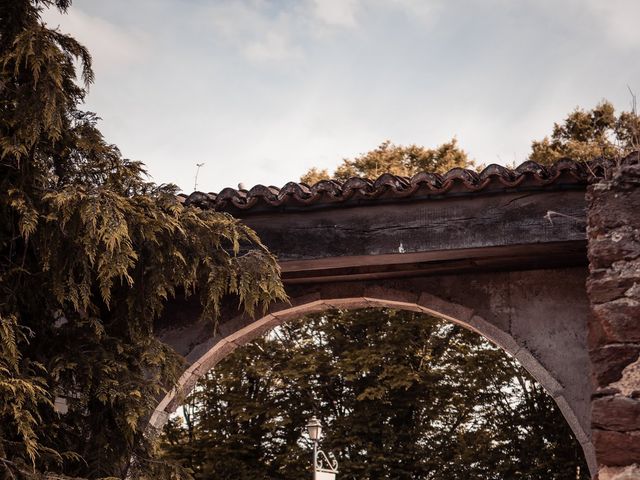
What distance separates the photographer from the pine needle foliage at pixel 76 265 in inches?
162

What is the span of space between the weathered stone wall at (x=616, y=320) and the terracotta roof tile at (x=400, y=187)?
5.43ft

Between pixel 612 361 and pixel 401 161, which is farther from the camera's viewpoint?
pixel 401 161

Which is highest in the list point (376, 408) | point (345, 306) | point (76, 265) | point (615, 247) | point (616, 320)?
point (376, 408)

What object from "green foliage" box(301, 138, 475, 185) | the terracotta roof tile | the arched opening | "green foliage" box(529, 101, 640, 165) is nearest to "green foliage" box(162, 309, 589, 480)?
"green foliage" box(301, 138, 475, 185)

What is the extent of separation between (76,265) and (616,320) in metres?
2.65

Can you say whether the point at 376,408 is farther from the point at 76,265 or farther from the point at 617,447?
the point at 617,447

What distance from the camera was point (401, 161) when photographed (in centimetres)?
1706

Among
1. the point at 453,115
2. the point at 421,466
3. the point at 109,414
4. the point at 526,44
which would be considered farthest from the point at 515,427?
the point at 109,414

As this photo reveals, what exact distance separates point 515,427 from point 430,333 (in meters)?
2.23

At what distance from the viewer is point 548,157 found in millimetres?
15055

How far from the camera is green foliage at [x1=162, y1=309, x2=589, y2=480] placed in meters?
13.4

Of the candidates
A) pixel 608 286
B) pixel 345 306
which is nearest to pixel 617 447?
pixel 608 286

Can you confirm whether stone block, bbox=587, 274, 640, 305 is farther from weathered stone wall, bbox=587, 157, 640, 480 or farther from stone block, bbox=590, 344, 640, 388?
stone block, bbox=590, 344, 640, 388

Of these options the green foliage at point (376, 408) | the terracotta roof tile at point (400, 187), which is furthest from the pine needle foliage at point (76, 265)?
A: the green foliage at point (376, 408)
